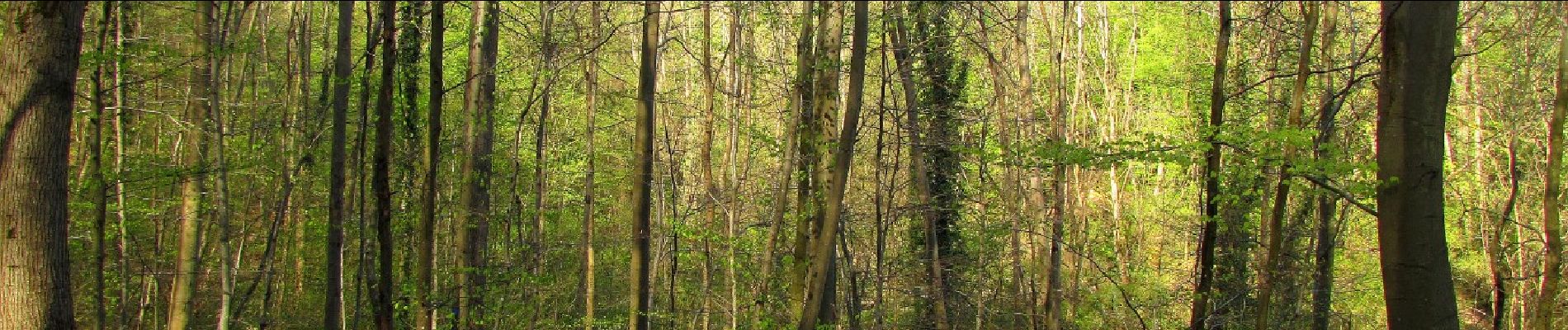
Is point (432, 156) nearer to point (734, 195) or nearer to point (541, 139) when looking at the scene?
point (734, 195)

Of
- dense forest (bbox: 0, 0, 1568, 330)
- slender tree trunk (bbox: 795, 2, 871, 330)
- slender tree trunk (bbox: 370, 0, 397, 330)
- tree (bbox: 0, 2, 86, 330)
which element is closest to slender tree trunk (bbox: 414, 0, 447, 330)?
dense forest (bbox: 0, 0, 1568, 330)

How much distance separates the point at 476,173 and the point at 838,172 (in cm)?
353

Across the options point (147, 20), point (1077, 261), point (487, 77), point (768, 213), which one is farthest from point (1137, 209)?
point (147, 20)

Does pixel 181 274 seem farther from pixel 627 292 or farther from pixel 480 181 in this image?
pixel 627 292

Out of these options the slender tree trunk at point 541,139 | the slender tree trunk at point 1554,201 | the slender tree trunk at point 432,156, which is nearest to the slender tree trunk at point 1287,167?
the slender tree trunk at point 1554,201

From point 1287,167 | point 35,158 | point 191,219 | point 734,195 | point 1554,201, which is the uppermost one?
point 1287,167

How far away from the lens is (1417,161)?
19.4 ft

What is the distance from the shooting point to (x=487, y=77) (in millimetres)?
10688

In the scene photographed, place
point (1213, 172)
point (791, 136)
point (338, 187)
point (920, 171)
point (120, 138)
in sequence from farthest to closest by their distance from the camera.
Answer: point (920, 171) → point (791, 136) → point (338, 187) → point (120, 138) → point (1213, 172)

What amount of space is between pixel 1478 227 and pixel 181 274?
18368 mm

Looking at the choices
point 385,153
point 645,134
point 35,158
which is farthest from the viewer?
point 645,134

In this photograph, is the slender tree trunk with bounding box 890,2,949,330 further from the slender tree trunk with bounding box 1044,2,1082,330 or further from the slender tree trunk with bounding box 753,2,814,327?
the slender tree trunk with bounding box 753,2,814,327

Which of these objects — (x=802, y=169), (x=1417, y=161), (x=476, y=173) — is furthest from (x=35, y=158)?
(x=1417, y=161)

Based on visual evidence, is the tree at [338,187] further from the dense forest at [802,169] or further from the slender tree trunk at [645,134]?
the slender tree trunk at [645,134]
